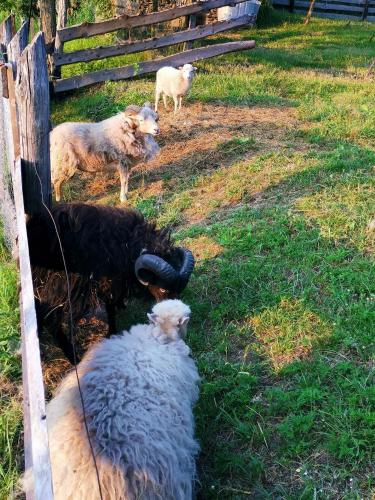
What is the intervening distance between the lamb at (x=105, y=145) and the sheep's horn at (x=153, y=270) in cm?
341

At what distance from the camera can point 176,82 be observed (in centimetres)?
952

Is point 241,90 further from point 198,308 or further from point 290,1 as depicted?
point 290,1

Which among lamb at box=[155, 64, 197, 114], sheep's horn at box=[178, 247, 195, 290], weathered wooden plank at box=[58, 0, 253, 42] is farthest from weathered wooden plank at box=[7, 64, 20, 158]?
weathered wooden plank at box=[58, 0, 253, 42]

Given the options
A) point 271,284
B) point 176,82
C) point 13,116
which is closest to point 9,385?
point 13,116

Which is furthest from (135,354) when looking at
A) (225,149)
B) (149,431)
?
(225,149)

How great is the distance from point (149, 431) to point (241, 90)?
920 centimetres

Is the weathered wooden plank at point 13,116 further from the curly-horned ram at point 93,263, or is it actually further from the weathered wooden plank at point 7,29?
the weathered wooden plank at point 7,29

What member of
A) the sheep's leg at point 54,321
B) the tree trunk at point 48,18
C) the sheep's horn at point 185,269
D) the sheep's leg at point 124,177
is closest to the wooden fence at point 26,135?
the sheep's leg at point 54,321

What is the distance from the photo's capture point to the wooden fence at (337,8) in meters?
23.7

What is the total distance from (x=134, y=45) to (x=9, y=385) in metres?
9.25

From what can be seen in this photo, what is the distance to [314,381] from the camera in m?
3.48

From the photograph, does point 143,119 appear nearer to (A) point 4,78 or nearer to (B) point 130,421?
(A) point 4,78

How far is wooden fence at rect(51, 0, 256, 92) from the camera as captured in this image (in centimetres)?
1023

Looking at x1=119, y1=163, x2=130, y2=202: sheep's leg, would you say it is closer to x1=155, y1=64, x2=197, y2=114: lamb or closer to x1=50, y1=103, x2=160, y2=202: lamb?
x1=50, y1=103, x2=160, y2=202: lamb
